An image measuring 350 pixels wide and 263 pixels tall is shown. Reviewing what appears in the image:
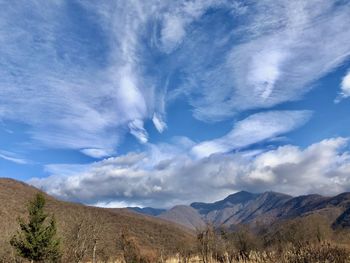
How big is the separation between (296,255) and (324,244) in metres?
1.53

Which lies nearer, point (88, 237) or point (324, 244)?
point (324, 244)

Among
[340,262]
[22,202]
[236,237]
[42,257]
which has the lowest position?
[340,262]

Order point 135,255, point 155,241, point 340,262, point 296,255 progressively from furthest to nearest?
point 155,241
point 135,255
point 296,255
point 340,262

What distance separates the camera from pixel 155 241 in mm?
152250

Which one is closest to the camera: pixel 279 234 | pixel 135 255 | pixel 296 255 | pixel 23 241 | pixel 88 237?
pixel 296 255

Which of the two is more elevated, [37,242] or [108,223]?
[108,223]

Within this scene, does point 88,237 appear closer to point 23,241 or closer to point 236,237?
point 23,241

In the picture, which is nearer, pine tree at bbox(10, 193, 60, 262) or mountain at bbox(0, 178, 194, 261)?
pine tree at bbox(10, 193, 60, 262)

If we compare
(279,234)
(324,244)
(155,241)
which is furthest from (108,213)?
(324,244)

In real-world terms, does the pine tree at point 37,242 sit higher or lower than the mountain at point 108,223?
lower

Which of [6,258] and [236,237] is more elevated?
[236,237]

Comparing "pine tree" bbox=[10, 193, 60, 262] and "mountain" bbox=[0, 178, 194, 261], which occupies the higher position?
"mountain" bbox=[0, 178, 194, 261]

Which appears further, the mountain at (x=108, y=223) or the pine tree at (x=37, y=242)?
the mountain at (x=108, y=223)

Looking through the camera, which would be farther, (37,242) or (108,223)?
(108,223)
